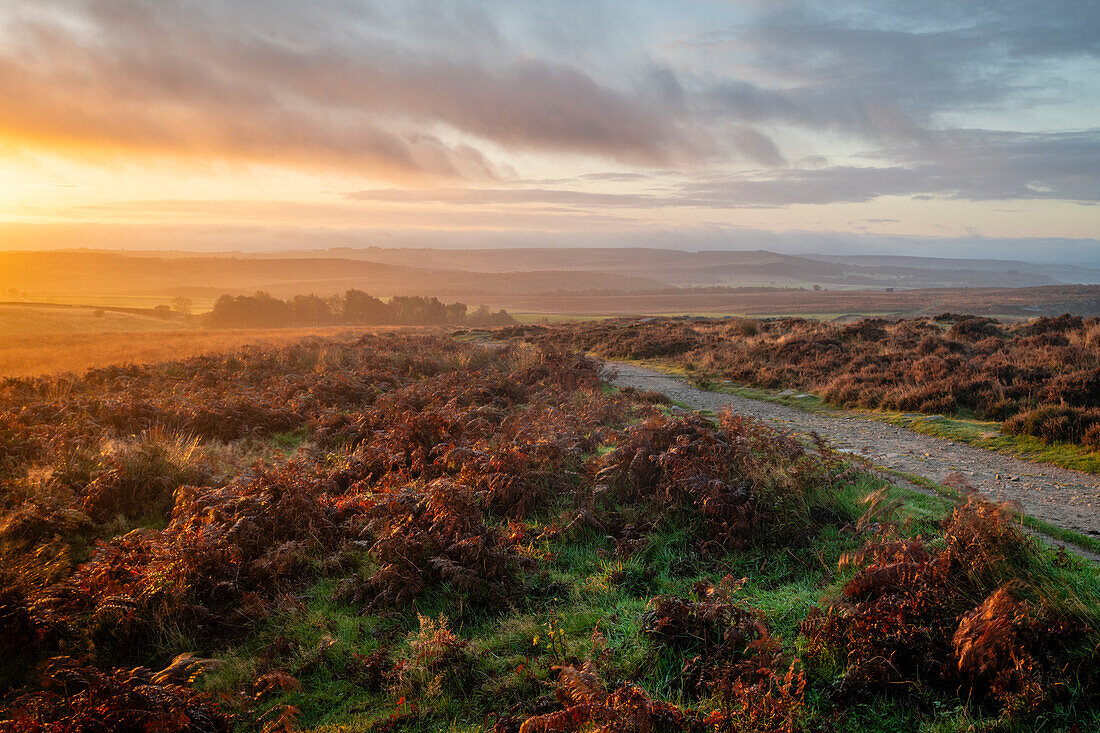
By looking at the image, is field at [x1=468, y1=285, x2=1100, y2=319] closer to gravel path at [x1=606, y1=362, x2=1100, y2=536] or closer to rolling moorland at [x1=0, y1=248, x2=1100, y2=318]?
rolling moorland at [x1=0, y1=248, x2=1100, y2=318]

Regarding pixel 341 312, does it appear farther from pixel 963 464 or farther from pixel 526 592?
pixel 526 592

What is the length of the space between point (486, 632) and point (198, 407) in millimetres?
8652

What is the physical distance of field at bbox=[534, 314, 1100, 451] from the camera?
11.0 meters

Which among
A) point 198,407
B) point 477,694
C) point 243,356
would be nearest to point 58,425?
point 198,407

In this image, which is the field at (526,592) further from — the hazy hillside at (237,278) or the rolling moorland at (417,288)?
the hazy hillside at (237,278)

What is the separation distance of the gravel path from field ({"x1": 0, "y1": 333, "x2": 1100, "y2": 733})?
177 cm

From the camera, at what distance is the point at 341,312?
3278 inches

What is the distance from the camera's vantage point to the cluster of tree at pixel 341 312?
255 ft

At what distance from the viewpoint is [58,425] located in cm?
886

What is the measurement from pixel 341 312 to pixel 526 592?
8493 cm

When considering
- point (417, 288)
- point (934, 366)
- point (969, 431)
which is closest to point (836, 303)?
point (934, 366)

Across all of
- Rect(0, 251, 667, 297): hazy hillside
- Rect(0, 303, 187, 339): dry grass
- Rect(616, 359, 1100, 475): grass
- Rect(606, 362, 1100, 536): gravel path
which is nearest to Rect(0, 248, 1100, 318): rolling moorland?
Rect(0, 251, 667, 297): hazy hillside

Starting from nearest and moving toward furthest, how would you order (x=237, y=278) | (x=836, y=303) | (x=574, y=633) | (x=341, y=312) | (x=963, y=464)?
(x=574, y=633) < (x=963, y=464) < (x=341, y=312) < (x=836, y=303) < (x=237, y=278)

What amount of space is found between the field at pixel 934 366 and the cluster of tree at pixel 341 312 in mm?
55967
